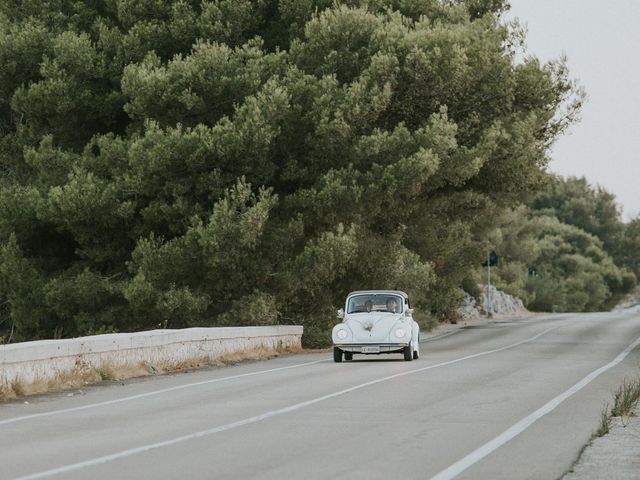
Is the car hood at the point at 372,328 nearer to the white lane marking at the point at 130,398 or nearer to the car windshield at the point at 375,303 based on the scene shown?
the car windshield at the point at 375,303

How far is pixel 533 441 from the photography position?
1221 cm

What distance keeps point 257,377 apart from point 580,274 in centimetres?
9612

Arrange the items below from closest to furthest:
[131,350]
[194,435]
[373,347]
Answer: [194,435], [131,350], [373,347]

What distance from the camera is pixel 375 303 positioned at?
92.9 feet

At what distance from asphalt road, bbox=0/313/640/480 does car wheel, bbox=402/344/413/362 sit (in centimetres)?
170

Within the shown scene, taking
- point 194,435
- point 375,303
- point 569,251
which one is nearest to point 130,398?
point 194,435

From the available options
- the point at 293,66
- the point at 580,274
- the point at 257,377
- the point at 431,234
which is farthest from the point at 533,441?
the point at 580,274

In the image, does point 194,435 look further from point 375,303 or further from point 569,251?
point 569,251

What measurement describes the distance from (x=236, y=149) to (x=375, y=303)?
7.54 meters

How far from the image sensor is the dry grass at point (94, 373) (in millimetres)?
18500

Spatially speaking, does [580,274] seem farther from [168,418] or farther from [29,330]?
[168,418]

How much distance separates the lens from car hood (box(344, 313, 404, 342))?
27047mm

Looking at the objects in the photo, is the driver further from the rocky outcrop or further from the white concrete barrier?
the rocky outcrop

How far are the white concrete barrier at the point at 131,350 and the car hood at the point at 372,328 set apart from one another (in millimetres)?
3355
